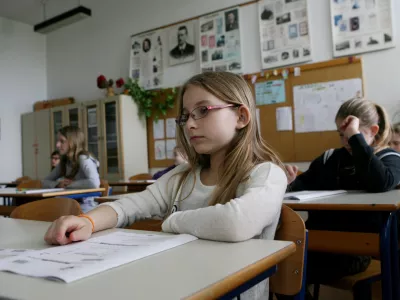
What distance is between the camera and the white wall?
612 centimetres

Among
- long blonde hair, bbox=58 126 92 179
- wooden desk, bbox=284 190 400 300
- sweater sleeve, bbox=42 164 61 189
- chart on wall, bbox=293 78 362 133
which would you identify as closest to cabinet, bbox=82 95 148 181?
sweater sleeve, bbox=42 164 61 189

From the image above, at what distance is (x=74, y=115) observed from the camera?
5770 millimetres

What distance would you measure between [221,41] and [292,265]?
4123 mm

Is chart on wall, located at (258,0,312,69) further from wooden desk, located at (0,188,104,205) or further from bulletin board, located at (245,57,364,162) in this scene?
wooden desk, located at (0,188,104,205)

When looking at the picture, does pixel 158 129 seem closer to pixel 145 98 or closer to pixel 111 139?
pixel 145 98

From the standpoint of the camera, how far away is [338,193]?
180cm

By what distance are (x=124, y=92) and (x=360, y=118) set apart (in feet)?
12.8

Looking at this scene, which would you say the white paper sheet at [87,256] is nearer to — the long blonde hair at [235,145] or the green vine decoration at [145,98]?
the long blonde hair at [235,145]

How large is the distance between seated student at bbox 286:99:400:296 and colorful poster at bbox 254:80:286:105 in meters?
2.12

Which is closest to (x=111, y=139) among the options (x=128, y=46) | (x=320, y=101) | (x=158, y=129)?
(x=158, y=129)

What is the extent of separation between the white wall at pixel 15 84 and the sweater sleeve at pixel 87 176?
333 centimetres

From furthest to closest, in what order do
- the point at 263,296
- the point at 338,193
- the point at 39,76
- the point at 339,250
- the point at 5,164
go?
1. the point at 39,76
2. the point at 5,164
3. the point at 338,193
4. the point at 339,250
5. the point at 263,296

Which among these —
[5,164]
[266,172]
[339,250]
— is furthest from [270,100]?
[5,164]

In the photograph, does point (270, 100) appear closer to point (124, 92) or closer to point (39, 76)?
point (124, 92)
